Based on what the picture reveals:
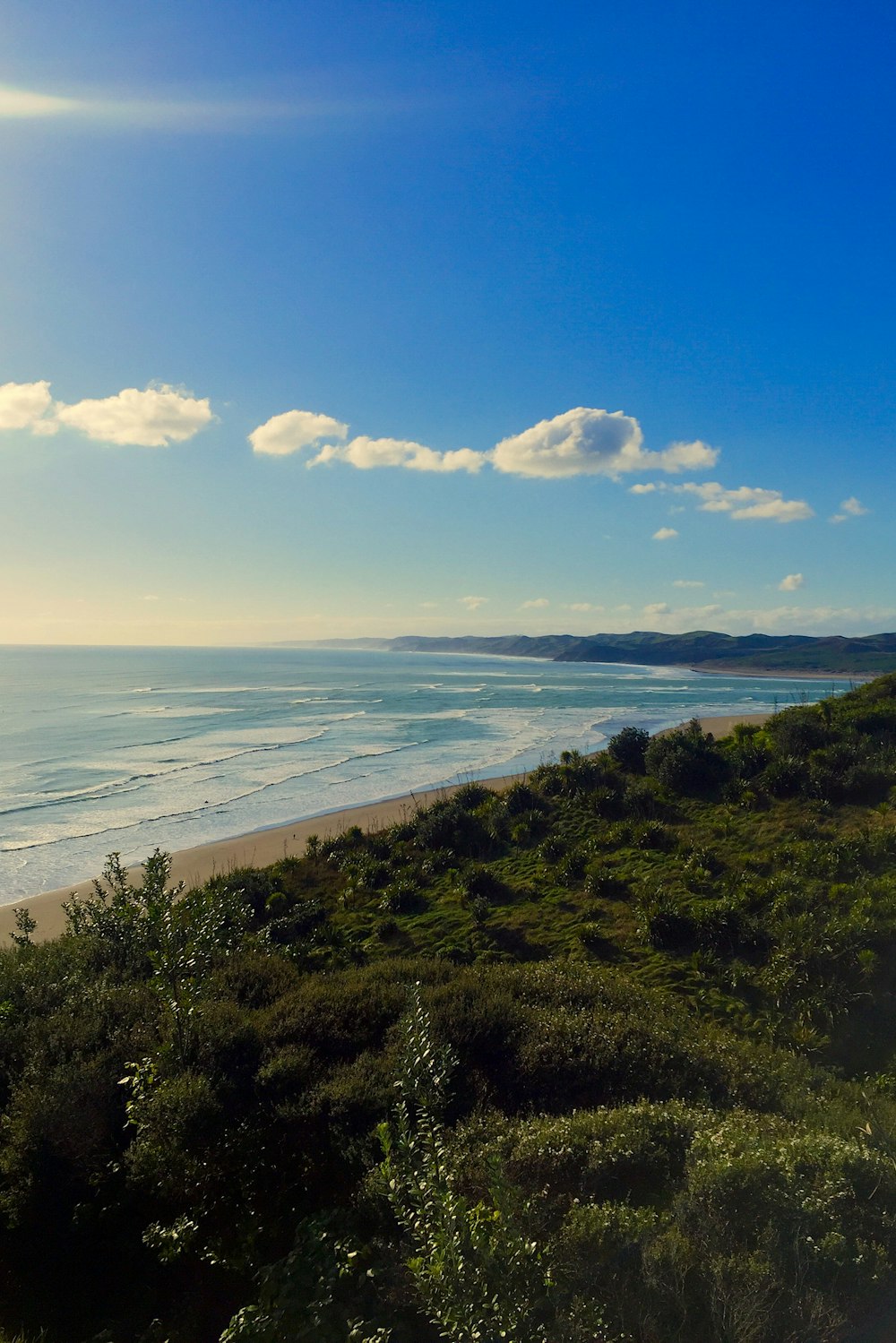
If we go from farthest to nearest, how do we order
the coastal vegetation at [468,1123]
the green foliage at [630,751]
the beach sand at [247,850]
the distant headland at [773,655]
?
the distant headland at [773,655], the green foliage at [630,751], the beach sand at [247,850], the coastal vegetation at [468,1123]

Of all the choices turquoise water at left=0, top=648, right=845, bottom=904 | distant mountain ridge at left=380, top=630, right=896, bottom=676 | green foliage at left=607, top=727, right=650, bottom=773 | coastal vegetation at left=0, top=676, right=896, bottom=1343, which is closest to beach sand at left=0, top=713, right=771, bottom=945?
turquoise water at left=0, top=648, right=845, bottom=904

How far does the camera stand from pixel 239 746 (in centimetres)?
4756

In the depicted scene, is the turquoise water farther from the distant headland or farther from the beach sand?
the distant headland

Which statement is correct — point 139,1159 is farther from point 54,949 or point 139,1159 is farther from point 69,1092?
point 54,949

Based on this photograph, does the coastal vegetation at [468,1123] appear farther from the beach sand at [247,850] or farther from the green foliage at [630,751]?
the green foliage at [630,751]

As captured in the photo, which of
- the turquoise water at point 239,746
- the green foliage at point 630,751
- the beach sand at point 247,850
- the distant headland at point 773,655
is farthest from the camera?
the distant headland at point 773,655

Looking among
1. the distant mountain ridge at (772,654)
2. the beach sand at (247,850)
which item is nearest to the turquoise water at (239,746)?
the beach sand at (247,850)

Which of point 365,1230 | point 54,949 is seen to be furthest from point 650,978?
point 54,949

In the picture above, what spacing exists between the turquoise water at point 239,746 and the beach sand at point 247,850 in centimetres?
119

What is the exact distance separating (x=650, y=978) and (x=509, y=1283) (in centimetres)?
844

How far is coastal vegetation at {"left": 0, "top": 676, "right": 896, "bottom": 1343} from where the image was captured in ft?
14.0

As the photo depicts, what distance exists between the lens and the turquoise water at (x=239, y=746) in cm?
2812

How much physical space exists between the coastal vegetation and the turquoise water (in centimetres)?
1516

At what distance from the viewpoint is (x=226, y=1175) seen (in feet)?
19.5
